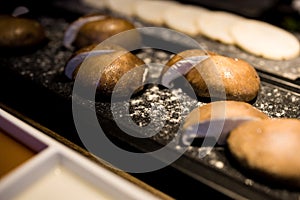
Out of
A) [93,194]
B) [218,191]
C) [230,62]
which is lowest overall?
[93,194]

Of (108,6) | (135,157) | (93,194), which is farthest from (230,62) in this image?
(108,6)

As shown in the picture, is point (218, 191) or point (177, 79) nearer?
point (218, 191)

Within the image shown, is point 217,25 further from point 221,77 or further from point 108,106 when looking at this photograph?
point 108,106

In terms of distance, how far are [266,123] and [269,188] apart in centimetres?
29

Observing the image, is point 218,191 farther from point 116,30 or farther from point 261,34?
point 261,34

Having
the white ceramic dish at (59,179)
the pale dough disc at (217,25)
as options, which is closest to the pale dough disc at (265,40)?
the pale dough disc at (217,25)

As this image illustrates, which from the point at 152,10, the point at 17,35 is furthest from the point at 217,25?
the point at 17,35

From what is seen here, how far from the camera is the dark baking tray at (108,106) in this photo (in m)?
1.55

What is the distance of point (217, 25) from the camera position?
2.96 m

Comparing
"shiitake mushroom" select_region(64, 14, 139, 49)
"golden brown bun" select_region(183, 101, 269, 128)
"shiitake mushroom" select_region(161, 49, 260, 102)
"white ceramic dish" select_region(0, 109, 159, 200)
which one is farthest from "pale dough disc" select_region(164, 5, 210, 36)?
"white ceramic dish" select_region(0, 109, 159, 200)

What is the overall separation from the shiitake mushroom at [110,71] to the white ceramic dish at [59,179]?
1.66 ft

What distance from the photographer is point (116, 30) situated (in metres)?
2.54

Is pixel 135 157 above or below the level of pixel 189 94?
below

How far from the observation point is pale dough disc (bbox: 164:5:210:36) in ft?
9.83
